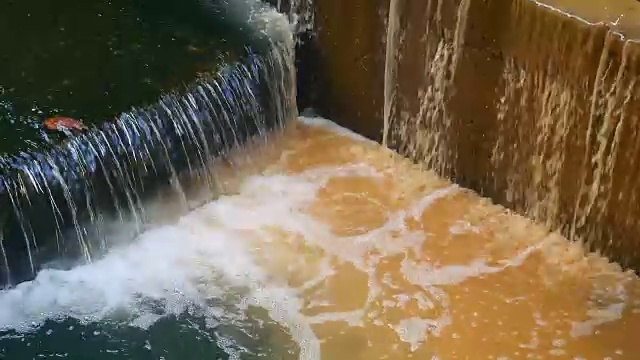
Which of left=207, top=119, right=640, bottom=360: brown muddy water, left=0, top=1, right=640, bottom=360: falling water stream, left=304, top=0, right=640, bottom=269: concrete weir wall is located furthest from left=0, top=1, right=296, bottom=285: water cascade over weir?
left=304, top=0, right=640, bottom=269: concrete weir wall

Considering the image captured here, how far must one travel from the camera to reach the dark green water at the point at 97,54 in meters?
3.32

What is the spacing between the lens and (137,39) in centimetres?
379

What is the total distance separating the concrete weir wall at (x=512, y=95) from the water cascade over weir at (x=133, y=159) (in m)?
0.40

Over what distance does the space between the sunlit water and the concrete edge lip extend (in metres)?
0.92

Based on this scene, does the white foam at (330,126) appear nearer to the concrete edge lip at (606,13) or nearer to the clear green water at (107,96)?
the clear green water at (107,96)

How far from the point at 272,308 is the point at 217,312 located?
0.67ft

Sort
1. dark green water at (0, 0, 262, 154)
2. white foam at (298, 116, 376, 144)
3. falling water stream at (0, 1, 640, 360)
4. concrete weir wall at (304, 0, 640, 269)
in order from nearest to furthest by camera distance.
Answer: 1. falling water stream at (0, 1, 640, 360)
2. concrete weir wall at (304, 0, 640, 269)
3. dark green water at (0, 0, 262, 154)
4. white foam at (298, 116, 376, 144)

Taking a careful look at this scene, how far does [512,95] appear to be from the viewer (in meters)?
3.38

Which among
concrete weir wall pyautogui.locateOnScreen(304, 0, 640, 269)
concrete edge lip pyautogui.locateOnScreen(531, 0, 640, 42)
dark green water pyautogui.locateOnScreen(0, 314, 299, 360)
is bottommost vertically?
dark green water pyautogui.locateOnScreen(0, 314, 299, 360)

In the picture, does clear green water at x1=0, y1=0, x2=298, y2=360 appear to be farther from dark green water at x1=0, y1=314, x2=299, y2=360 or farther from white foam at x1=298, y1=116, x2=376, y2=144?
white foam at x1=298, y1=116, x2=376, y2=144

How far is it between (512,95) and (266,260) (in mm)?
1196

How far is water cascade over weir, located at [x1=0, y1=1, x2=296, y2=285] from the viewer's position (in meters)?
3.03

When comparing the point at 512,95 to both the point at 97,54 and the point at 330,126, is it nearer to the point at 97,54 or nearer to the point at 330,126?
the point at 330,126

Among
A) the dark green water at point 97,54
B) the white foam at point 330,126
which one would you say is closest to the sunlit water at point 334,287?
the white foam at point 330,126
